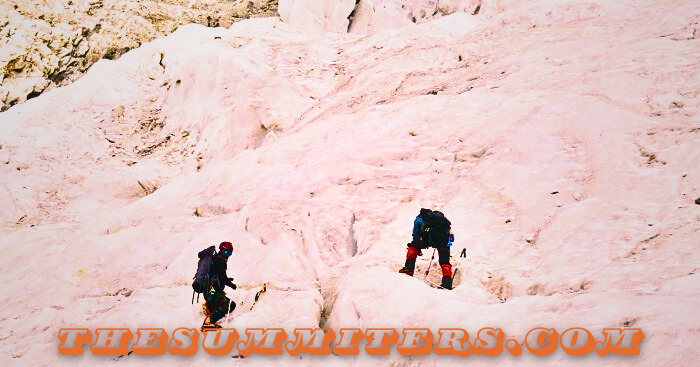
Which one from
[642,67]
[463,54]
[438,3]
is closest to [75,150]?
[463,54]

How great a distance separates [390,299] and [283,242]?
188 inches

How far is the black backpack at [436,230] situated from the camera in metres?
10.4

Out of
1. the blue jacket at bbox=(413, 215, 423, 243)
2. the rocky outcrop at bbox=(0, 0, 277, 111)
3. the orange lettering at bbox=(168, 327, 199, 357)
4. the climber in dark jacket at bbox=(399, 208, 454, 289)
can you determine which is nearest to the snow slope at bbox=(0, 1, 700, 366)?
the orange lettering at bbox=(168, 327, 199, 357)

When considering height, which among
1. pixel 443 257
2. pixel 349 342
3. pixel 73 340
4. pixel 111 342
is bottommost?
pixel 73 340

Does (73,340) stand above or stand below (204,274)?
below

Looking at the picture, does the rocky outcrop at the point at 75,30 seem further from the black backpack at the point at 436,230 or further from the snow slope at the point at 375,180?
the black backpack at the point at 436,230

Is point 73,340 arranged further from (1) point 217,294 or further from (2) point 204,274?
(1) point 217,294

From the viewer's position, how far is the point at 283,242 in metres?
13.4

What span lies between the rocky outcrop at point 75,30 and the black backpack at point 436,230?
2131 centimetres

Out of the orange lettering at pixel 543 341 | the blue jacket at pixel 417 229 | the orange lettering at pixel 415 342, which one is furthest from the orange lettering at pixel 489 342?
the blue jacket at pixel 417 229

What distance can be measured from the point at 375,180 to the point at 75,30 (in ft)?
71.0

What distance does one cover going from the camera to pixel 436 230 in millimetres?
10508

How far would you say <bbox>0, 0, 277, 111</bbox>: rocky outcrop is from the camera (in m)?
24.7

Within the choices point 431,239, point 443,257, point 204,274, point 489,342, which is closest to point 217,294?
point 204,274
